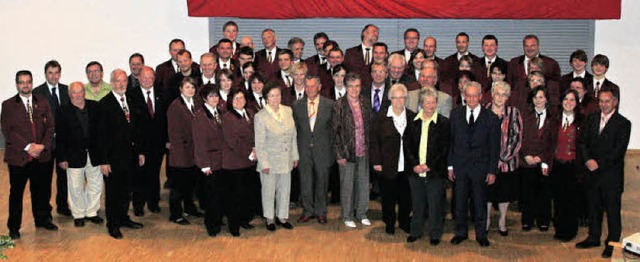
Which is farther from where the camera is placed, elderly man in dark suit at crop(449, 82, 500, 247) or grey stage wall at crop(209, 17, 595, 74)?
grey stage wall at crop(209, 17, 595, 74)

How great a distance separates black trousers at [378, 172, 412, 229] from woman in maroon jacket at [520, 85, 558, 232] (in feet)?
3.33

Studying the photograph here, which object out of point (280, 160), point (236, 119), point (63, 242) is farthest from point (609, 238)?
point (63, 242)

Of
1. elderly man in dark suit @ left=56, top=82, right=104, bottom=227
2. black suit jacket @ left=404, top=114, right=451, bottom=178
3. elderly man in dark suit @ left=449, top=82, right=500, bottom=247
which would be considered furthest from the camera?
elderly man in dark suit @ left=56, top=82, right=104, bottom=227

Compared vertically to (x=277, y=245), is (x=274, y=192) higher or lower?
higher

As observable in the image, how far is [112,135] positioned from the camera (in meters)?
6.70

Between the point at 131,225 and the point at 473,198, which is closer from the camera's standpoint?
the point at 473,198

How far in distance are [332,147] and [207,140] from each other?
109 centimetres

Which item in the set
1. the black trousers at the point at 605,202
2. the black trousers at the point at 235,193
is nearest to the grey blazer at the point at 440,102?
the black trousers at the point at 605,202

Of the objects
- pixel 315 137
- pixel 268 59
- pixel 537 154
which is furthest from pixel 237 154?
pixel 537 154

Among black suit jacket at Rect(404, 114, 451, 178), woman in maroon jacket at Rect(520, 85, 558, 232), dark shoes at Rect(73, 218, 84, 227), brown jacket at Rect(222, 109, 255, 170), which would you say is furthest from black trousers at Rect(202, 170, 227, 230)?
woman in maroon jacket at Rect(520, 85, 558, 232)

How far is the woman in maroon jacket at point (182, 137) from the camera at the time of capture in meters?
6.94

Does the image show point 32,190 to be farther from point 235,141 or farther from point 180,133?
point 235,141

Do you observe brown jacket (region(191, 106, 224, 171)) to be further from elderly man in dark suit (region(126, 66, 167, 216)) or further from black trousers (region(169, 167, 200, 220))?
elderly man in dark suit (region(126, 66, 167, 216))

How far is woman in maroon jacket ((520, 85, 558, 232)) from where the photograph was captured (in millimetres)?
6688
